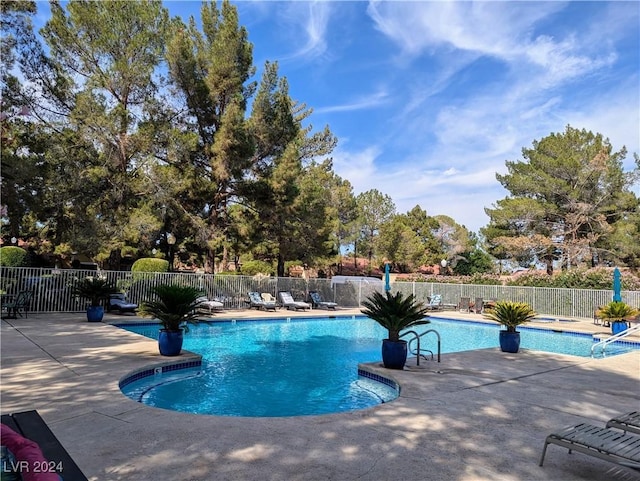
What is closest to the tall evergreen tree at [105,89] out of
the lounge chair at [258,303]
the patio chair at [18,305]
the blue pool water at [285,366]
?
the patio chair at [18,305]

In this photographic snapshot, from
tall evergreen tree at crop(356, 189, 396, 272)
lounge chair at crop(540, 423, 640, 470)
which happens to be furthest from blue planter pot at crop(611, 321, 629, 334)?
tall evergreen tree at crop(356, 189, 396, 272)

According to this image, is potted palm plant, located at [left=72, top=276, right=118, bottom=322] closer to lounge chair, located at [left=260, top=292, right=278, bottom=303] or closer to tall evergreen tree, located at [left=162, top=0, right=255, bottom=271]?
tall evergreen tree, located at [left=162, top=0, right=255, bottom=271]

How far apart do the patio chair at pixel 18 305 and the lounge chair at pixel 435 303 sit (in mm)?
Answer: 17696

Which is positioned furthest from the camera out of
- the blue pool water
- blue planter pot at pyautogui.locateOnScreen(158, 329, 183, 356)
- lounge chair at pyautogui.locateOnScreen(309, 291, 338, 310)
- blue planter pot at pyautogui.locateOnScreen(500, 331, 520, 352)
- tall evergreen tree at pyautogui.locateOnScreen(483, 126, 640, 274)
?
tall evergreen tree at pyautogui.locateOnScreen(483, 126, 640, 274)

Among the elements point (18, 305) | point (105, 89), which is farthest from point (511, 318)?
point (105, 89)

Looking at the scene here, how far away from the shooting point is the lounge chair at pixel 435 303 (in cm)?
2244

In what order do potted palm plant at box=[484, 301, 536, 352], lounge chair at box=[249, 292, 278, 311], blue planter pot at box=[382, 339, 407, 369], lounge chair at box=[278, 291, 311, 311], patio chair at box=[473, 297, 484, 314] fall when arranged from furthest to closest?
patio chair at box=[473, 297, 484, 314], lounge chair at box=[278, 291, 311, 311], lounge chair at box=[249, 292, 278, 311], potted palm plant at box=[484, 301, 536, 352], blue planter pot at box=[382, 339, 407, 369]

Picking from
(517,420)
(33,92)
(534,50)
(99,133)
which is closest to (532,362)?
(517,420)

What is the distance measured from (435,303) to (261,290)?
9521mm

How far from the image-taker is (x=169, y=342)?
8.06 metres

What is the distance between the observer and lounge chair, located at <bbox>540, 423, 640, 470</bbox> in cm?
311

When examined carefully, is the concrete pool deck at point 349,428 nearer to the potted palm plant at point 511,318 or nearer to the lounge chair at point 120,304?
the potted palm plant at point 511,318

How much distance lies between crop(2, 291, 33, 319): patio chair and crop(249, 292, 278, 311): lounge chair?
8914mm

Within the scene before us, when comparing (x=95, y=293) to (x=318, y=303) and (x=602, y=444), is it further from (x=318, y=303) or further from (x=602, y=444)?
(x=602, y=444)
